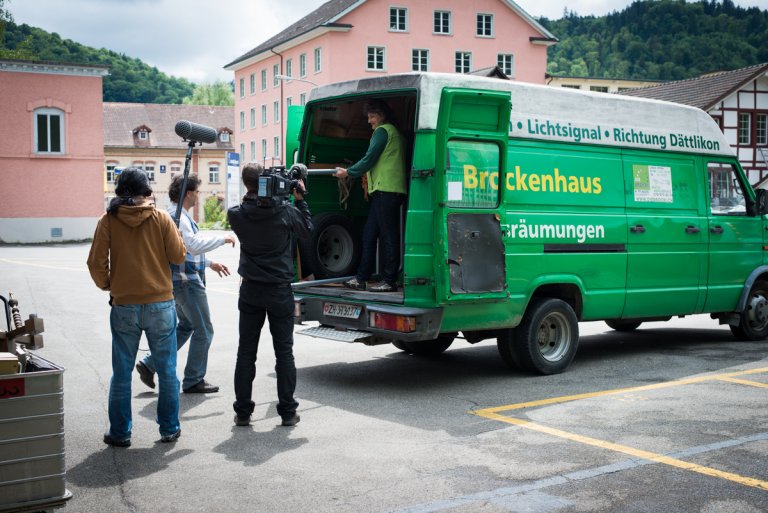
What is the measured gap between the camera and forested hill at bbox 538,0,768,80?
8041 centimetres

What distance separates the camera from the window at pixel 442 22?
189 ft

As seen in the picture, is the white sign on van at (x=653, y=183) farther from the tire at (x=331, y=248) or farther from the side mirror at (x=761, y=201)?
the tire at (x=331, y=248)

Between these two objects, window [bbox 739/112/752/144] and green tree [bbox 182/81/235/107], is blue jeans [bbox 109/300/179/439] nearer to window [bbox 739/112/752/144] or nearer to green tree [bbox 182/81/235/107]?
window [bbox 739/112/752/144]

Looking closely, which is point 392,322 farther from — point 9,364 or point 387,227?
point 9,364

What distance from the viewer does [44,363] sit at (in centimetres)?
458

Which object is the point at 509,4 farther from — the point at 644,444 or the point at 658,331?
the point at 644,444

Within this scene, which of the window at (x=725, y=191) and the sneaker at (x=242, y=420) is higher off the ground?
the window at (x=725, y=191)

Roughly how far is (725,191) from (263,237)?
616cm

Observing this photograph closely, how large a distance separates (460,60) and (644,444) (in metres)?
54.0

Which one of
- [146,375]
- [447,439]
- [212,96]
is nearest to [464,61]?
[212,96]

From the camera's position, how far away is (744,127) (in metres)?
43.5

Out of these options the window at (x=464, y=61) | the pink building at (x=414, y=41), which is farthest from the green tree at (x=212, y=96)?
the window at (x=464, y=61)

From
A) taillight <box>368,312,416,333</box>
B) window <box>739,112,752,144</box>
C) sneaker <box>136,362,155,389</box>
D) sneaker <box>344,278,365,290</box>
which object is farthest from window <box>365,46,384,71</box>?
sneaker <box>136,362,155,389</box>

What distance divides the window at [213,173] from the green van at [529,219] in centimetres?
7277
